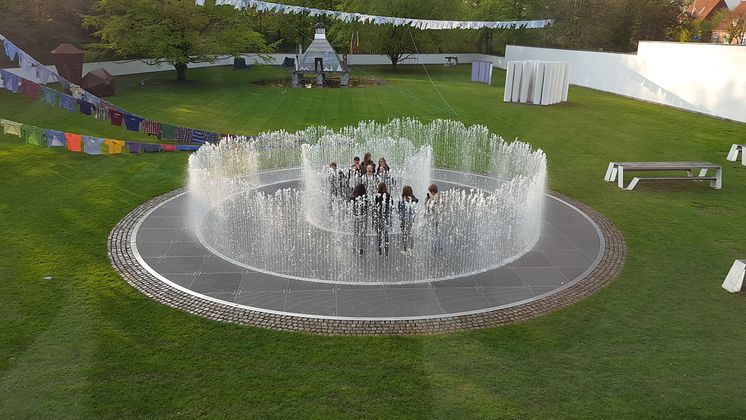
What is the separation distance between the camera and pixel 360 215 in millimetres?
11805

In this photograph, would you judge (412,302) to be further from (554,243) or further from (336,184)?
(336,184)

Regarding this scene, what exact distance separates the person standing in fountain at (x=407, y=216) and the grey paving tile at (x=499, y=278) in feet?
5.45

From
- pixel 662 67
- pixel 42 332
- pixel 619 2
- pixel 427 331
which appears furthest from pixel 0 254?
pixel 619 2

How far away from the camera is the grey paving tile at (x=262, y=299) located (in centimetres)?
923

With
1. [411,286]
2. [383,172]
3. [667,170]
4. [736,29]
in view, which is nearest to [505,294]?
[411,286]

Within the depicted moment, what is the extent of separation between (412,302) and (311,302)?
175cm

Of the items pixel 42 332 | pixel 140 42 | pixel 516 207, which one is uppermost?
pixel 140 42

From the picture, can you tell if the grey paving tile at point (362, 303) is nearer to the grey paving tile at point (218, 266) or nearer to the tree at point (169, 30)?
the grey paving tile at point (218, 266)

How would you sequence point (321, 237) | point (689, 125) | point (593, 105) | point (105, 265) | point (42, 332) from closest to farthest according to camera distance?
point (42, 332), point (105, 265), point (321, 237), point (689, 125), point (593, 105)

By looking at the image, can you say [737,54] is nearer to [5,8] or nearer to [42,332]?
[42,332]

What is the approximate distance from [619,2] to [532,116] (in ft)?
94.7

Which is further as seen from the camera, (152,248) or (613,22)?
(613,22)

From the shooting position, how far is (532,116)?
28984 mm

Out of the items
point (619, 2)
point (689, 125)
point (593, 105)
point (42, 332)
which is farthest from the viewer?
point (619, 2)
